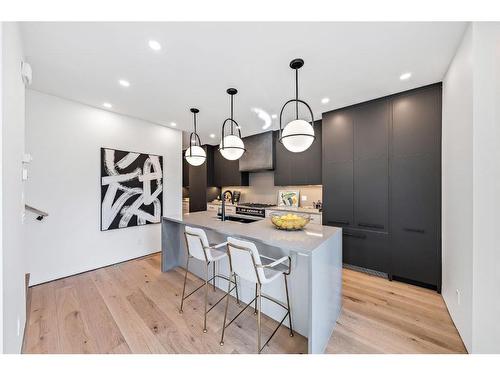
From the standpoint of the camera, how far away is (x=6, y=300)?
1078mm

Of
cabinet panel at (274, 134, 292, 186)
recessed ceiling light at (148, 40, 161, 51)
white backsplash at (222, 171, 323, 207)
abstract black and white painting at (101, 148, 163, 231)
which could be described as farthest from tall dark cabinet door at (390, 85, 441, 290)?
abstract black and white painting at (101, 148, 163, 231)

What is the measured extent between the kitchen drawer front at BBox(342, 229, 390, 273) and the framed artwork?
128 centimetres

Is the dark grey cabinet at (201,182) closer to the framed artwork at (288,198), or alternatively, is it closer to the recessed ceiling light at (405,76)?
the framed artwork at (288,198)

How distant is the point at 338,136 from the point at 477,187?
1878mm

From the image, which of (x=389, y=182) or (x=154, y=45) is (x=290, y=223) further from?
(x=154, y=45)

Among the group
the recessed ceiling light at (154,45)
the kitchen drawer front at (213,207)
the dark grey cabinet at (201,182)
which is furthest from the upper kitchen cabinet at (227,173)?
the recessed ceiling light at (154,45)

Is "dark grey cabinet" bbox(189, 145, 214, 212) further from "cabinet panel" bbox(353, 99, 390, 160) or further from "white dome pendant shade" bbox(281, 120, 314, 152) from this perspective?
"white dome pendant shade" bbox(281, 120, 314, 152)

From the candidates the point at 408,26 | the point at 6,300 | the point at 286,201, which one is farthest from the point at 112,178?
the point at 408,26

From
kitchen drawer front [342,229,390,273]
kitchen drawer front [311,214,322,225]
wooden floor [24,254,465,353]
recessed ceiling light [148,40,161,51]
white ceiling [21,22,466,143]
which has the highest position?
white ceiling [21,22,466,143]

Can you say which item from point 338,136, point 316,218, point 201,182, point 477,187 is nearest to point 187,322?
point 316,218

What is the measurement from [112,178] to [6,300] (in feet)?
7.77

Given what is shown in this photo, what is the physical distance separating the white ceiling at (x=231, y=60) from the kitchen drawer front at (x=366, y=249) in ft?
6.35

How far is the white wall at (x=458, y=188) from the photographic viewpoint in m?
1.48

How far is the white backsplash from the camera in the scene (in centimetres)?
394
